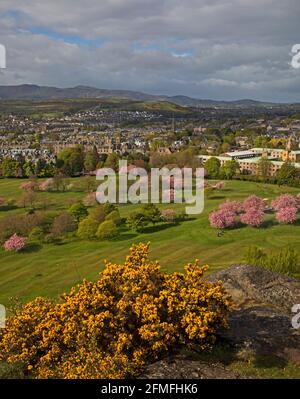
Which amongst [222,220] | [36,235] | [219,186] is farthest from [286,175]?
[36,235]

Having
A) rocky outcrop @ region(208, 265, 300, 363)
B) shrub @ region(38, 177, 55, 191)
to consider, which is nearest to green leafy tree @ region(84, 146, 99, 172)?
shrub @ region(38, 177, 55, 191)

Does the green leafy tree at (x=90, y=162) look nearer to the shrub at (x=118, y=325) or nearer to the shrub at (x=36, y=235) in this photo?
the shrub at (x=36, y=235)

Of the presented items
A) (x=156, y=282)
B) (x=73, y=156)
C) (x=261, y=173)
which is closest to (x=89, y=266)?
(x=156, y=282)

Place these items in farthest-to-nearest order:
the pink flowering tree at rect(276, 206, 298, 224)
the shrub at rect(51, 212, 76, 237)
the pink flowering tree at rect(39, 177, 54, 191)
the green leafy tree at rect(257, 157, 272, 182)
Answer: the green leafy tree at rect(257, 157, 272, 182) → the pink flowering tree at rect(39, 177, 54, 191) → the shrub at rect(51, 212, 76, 237) → the pink flowering tree at rect(276, 206, 298, 224)

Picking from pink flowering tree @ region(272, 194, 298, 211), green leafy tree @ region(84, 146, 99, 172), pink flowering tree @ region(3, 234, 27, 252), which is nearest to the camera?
pink flowering tree @ region(3, 234, 27, 252)

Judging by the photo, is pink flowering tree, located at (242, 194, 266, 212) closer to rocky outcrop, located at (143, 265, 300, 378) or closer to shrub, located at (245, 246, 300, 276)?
shrub, located at (245, 246, 300, 276)
